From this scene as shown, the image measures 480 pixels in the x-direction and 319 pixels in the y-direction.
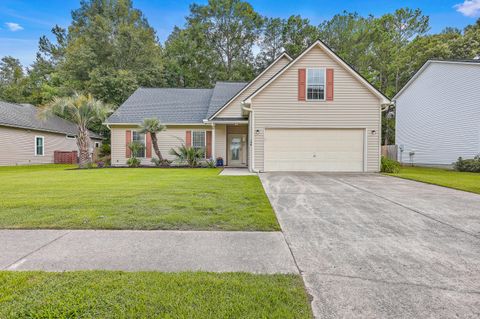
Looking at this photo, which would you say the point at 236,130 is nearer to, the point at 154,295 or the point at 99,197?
the point at 99,197

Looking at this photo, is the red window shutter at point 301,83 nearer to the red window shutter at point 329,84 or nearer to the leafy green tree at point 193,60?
the red window shutter at point 329,84

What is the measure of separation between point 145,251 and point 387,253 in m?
2.95

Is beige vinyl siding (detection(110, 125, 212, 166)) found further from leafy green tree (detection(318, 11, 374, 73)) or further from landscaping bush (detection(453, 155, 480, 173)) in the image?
leafy green tree (detection(318, 11, 374, 73))

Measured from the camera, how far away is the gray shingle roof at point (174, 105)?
1580cm

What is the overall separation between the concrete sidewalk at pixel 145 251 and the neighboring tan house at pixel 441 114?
631 inches

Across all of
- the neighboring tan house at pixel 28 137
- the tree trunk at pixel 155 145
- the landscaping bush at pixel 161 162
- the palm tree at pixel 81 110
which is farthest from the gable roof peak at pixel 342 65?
the neighboring tan house at pixel 28 137

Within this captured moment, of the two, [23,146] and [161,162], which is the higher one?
[23,146]

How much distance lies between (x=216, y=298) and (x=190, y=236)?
156 centimetres

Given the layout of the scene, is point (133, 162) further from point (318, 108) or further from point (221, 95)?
point (318, 108)

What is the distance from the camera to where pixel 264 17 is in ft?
97.9

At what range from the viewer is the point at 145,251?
298cm

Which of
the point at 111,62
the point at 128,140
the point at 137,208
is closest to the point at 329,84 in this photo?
the point at 137,208

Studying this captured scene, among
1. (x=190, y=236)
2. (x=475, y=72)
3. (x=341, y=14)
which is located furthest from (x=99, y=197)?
(x=341, y=14)

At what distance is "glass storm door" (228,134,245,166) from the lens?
15.8 m
